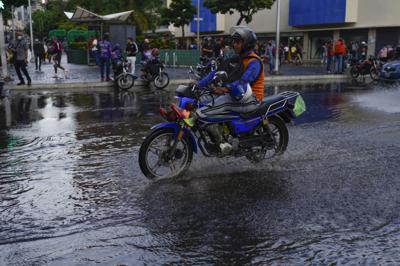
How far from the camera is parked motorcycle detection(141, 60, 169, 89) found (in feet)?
59.9

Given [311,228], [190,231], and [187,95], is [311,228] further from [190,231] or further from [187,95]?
[187,95]

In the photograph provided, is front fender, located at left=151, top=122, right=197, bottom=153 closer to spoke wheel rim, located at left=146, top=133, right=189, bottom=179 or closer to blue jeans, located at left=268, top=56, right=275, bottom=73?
spoke wheel rim, located at left=146, top=133, right=189, bottom=179

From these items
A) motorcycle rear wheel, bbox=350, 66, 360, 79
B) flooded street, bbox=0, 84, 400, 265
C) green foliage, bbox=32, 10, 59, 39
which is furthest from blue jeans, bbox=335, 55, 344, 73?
green foliage, bbox=32, 10, 59, 39

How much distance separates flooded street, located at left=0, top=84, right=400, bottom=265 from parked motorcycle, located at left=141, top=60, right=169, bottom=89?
922cm

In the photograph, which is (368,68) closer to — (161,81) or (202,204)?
(161,81)

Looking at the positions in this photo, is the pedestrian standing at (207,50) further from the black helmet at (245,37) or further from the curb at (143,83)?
the black helmet at (245,37)

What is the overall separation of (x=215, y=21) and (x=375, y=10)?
2068cm

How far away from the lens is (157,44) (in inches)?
1379

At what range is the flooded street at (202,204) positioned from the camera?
398 cm

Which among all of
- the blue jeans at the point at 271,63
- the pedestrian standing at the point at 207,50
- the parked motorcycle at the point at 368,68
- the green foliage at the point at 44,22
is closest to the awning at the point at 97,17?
the pedestrian standing at the point at 207,50

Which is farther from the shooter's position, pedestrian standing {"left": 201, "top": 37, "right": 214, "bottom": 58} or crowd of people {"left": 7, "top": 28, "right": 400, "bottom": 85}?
pedestrian standing {"left": 201, "top": 37, "right": 214, "bottom": 58}

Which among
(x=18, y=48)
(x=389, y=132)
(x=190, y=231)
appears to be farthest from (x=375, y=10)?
(x=190, y=231)

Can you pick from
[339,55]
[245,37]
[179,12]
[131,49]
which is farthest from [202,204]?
[179,12]

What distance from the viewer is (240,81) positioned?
612 cm
